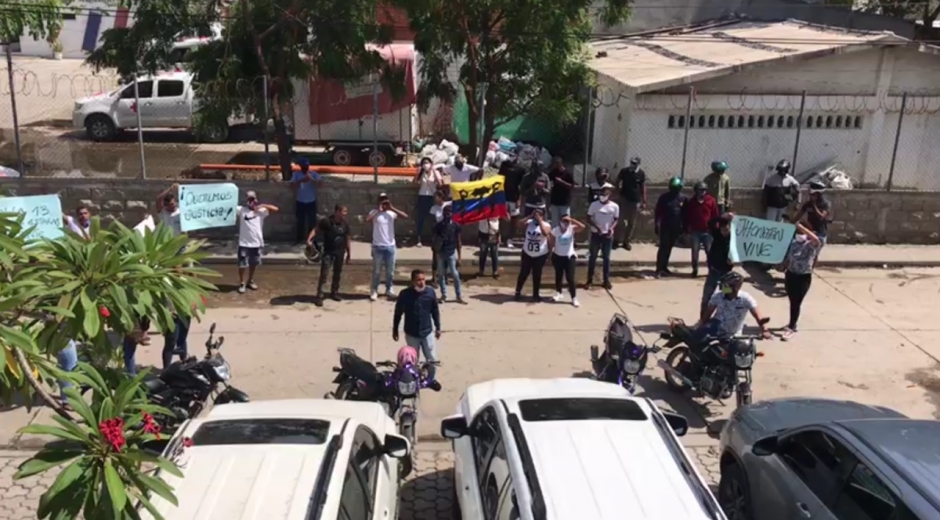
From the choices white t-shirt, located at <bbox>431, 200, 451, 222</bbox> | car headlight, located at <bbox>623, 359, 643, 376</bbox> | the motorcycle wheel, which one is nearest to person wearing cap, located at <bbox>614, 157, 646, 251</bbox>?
white t-shirt, located at <bbox>431, 200, 451, 222</bbox>

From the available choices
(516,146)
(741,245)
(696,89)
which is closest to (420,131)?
(516,146)

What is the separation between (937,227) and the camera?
16.3m

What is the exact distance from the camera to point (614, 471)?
5.21 metres

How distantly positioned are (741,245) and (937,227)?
5.35 m

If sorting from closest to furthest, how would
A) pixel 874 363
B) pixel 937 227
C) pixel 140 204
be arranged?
pixel 874 363
pixel 140 204
pixel 937 227

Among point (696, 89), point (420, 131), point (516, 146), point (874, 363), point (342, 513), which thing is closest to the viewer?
point (342, 513)

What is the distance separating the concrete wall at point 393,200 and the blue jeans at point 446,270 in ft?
10.1

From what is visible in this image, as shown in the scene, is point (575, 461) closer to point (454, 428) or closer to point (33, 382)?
point (454, 428)

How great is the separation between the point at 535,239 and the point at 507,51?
4636 mm

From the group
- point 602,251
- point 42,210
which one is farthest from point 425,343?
point 42,210

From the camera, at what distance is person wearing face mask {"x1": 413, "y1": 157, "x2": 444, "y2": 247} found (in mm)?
14602

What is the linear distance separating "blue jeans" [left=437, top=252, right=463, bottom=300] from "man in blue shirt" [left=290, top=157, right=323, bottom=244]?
325 centimetres

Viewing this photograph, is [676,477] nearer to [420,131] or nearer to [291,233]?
[291,233]

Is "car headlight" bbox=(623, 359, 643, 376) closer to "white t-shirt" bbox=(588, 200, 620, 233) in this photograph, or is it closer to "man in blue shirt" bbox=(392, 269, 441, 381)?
"man in blue shirt" bbox=(392, 269, 441, 381)
